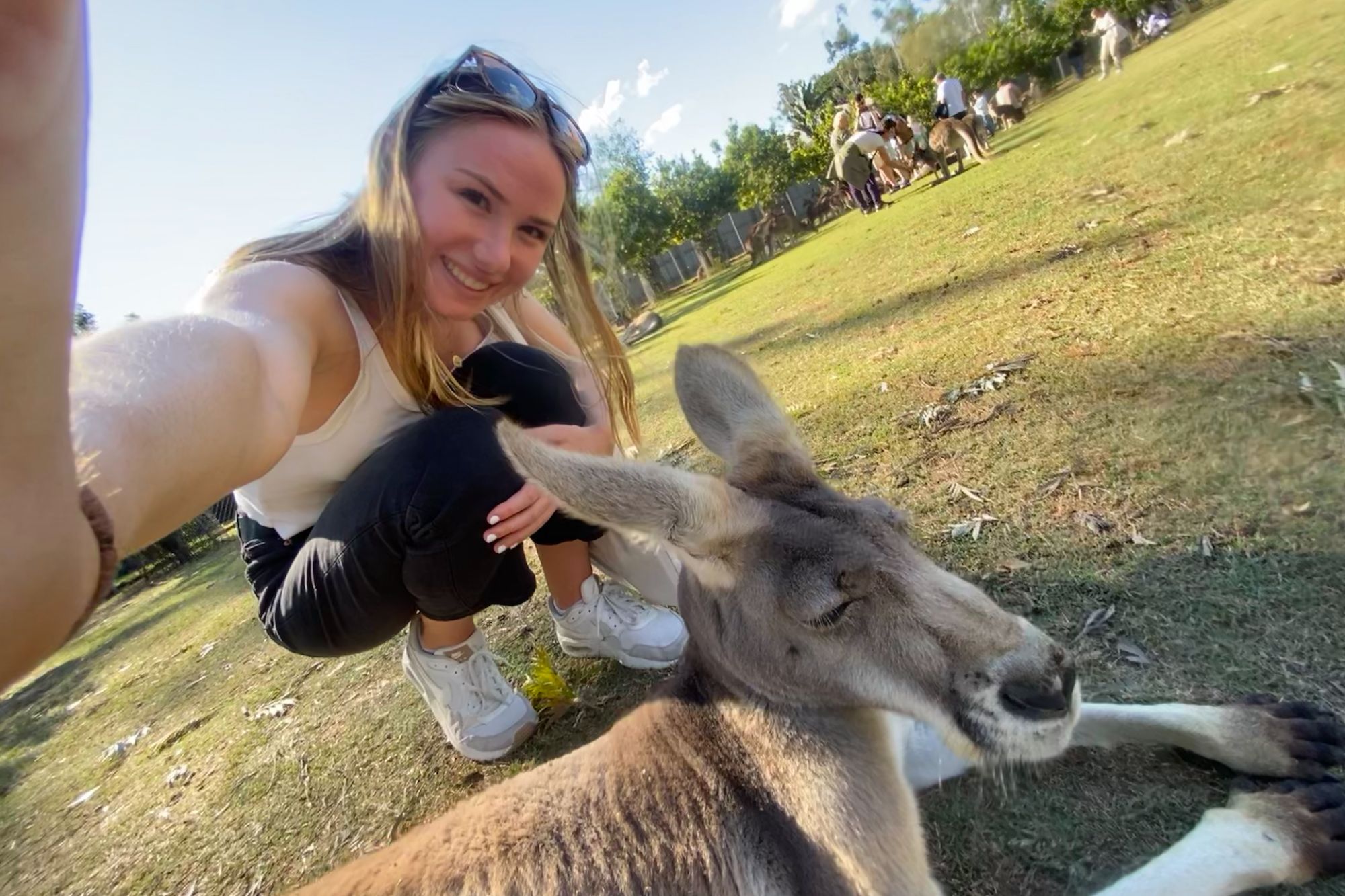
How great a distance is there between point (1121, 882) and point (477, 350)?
8.43 ft

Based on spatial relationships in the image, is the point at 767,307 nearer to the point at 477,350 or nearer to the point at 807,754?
the point at 477,350

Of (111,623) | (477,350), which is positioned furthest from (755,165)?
(477,350)

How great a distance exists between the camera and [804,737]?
1.73 meters

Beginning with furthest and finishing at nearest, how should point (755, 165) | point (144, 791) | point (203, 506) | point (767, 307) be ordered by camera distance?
point (755, 165), point (767, 307), point (144, 791), point (203, 506)

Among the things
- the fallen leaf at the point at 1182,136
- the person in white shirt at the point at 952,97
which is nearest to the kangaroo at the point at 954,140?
the person in white shirt at the point at 952,97

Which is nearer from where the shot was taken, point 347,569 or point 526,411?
point 347,569

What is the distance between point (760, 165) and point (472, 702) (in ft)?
121

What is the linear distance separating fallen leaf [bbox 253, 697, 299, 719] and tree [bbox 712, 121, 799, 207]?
33.8 m

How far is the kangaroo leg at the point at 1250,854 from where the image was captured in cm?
151

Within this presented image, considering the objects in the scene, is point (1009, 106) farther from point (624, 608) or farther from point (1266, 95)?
point (624, 608)

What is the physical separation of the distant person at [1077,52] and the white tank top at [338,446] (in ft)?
136

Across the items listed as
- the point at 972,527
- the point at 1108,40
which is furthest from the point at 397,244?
the point at 1108,40

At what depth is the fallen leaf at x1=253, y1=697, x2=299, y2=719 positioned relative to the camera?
3926mm

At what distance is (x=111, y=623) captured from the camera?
36.0 ft
